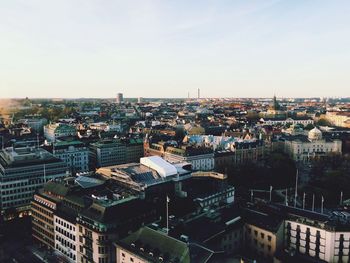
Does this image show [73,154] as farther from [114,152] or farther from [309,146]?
[309,146]

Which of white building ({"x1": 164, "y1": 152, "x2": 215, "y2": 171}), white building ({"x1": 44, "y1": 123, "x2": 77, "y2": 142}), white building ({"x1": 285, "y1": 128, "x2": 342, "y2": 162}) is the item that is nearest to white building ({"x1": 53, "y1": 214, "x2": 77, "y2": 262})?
white building ({"x1": 164, "y1": 152, "x2": 215, "y2": 171})

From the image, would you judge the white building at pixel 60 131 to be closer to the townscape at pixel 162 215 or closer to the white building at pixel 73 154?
the white building at pixel 73 154

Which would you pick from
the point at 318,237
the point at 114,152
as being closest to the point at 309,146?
the point at 114,152

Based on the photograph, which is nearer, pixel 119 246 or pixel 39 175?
pixel 119 246

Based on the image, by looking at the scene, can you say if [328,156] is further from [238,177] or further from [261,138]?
[238,177]

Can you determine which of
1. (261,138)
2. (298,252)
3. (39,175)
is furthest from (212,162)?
(298,252)

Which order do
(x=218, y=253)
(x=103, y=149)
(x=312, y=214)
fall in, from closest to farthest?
(x=218, y=253) → (x=312, y=214) → (x=103, y=149)

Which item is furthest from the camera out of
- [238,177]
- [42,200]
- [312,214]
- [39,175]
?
[238,177]
